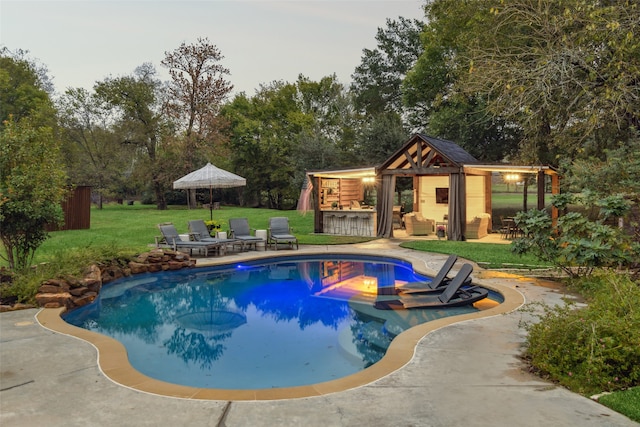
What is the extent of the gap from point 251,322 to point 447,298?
3.41m

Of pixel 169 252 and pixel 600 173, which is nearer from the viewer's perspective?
pixel 600 173

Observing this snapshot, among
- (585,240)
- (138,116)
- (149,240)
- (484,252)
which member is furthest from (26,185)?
(138,116)

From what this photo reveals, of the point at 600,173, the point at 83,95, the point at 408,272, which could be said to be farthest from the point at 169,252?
the point at 83,95

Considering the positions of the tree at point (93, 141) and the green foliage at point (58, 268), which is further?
the tree at point (93, 141)

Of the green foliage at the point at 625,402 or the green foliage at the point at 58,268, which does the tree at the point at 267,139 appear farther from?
the green foliage at the point at 625,402

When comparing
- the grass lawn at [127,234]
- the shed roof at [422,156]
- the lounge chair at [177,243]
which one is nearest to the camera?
the lounge chair at [177,243]

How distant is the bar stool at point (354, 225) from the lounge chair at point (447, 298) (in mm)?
9532

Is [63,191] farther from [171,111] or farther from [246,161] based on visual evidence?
[246,161]

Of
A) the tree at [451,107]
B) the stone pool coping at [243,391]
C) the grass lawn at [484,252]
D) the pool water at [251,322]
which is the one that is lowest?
the pool water at [251,322]

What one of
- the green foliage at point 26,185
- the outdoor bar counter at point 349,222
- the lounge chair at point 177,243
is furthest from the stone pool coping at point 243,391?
the outdoor bar counter at point 349,222

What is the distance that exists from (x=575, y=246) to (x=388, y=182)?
975 centimetres

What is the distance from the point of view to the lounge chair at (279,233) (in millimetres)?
13852

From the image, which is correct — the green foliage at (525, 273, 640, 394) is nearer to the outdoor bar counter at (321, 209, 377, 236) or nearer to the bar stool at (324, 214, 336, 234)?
the outdoor bar counter at (321, 209, 377, 236)

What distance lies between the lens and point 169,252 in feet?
36.3
